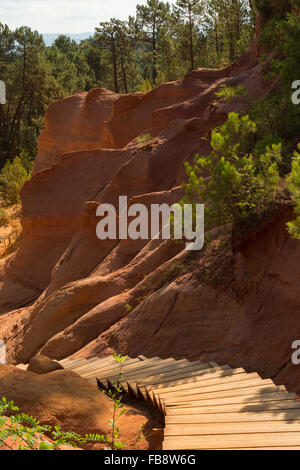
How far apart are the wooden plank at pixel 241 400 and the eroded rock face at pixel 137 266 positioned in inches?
101

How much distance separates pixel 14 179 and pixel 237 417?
30378mm

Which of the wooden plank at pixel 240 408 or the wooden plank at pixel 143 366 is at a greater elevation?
the wooden plank at pixel 240 408

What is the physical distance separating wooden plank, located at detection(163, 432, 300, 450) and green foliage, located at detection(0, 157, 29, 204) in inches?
1164

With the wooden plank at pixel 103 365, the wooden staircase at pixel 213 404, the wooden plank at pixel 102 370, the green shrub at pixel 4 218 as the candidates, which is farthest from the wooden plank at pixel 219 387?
the green shrub at pixel 4 218

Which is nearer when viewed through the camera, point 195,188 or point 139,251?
point 195,188

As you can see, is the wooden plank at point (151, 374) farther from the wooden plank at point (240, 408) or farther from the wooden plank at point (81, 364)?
the wooden plank at point (240, 408)

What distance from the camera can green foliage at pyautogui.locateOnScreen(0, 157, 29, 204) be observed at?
32816 mm

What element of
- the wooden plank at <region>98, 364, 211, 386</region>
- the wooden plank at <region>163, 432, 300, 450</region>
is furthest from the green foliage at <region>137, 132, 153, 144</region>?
the wooden plank at <region>163, 432, 300, 450</region>

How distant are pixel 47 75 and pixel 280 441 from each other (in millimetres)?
40072

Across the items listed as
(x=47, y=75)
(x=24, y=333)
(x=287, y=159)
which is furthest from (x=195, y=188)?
(x=47, y=75)

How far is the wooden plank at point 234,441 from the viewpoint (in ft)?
13.8

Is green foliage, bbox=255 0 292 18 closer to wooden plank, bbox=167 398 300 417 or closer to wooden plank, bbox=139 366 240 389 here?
wooden plank, bbox=139 366 240 389

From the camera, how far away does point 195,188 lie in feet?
30.1

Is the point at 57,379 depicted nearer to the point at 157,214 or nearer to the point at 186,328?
the point at 186,328
